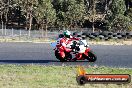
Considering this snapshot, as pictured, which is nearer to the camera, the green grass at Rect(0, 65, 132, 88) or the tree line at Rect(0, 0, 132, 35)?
the green grass at Rect(0, 65, 132, 88)

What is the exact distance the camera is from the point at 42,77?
12.5 meters

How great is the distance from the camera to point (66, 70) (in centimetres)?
1419

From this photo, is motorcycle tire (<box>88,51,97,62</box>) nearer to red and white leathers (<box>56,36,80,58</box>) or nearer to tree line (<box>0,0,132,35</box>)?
red and white leathers (<box>56,36,80,58</box>)

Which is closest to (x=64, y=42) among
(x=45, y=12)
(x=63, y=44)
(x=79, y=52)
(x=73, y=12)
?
(x=63, y=44)

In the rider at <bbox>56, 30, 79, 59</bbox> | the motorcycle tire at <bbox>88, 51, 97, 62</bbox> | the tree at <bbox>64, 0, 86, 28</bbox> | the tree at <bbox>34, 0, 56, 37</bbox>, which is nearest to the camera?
the rider at <bbox>56, 30, 79, 59</bbox>

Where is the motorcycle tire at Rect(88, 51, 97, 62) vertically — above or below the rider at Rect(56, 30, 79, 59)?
below

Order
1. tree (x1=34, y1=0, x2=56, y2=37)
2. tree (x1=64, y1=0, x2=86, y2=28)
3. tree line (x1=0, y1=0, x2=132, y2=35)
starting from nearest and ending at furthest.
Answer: tree (x1=34, y1=0, x2=56, y2=37) < tree line (x1=0, y1=0, x2=132, y2=35) < tree (x1=64, y1=0, x2=86, y2=28)

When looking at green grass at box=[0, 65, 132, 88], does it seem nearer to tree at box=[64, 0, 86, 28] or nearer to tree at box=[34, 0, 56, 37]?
tree at box=[34, 0, 56, 37]

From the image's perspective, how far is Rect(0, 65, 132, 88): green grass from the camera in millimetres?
11031

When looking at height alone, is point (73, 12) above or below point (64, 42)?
below

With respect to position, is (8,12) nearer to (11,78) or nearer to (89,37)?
(89,37)

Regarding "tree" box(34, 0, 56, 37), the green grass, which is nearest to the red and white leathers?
the green grass

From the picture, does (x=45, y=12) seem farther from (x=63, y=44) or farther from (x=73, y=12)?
(x=63, y=44)

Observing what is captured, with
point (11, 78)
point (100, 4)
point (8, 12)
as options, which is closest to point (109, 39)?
point (11, 78)
